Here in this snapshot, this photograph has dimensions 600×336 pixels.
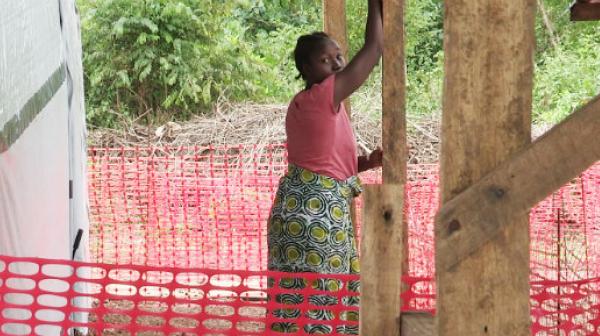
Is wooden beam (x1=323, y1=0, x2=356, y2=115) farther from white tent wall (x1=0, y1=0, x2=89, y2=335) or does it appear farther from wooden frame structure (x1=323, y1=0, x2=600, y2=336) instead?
wooden frame structure (x1=323, y1=0, x2=600, y2=336)

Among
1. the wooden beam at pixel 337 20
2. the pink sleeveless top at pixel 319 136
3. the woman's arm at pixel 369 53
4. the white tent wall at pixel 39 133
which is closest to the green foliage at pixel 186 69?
the white tent wall at pixel 39 133

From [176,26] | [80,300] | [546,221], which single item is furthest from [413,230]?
[176,26]

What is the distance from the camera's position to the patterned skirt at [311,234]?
13.3ft

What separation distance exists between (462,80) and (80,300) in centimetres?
406

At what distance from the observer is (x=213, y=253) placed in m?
9.23

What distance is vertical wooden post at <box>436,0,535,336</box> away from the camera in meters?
1.87

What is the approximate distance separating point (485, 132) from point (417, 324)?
0.49 meters

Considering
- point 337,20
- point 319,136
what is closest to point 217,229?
point 337,20

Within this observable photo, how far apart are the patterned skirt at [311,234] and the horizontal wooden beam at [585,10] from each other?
3.71 ft

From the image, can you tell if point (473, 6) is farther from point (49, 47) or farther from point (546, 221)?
point (546, 221)

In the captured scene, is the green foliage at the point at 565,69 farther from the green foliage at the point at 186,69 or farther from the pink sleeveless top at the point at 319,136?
the pink sleeveless top at the point at 319,136

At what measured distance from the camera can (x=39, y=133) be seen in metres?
3.95

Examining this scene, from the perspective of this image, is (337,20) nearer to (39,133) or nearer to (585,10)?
(585,10)

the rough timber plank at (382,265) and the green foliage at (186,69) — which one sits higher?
the green foliage at (186,69)
